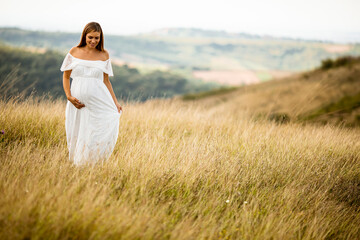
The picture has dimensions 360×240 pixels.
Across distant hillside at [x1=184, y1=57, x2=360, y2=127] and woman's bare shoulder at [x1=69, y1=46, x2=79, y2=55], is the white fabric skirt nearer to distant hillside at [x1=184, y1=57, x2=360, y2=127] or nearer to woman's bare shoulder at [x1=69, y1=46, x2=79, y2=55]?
woman's bare shoulder at [x1=69, y1=46, x2=79, y2=55]

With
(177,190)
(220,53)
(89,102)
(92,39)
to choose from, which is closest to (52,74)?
(92,39)

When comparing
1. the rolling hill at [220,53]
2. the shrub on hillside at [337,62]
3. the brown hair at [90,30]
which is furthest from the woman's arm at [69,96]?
the rolling hill at [220,53]

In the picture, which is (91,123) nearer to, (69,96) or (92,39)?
(69,96)

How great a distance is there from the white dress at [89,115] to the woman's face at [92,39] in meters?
0.21

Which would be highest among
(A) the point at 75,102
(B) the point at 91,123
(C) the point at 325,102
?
(A) the point at 75,102

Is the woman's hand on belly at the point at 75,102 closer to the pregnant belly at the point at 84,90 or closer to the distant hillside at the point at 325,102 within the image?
the pregnant belly at the point at 84,90

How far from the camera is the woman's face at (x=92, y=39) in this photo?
10.2ft

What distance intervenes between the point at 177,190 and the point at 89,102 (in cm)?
146

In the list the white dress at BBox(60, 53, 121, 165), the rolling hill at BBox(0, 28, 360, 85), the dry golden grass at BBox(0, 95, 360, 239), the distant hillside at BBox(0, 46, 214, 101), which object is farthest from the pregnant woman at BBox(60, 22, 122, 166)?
the rolling hill at BBox(0, 28, 360, 85)

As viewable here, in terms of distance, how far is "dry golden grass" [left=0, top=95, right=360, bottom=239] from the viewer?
2098 millimetres

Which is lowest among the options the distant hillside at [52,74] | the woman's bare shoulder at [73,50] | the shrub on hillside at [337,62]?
the distant hillside at [52,74]

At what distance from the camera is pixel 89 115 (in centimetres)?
313

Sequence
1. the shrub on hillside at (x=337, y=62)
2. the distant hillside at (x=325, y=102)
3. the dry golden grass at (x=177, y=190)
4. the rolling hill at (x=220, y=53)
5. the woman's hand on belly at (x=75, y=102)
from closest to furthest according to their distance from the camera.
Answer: the dry golden grass at (x=177, y=190) → the woman's hand on belly at (x=75, y=102) → the distant hillside at (x=325, y=102) → the shrub on hillside at (x=337, y=62) → the rolling hill at (x=220, y=53)

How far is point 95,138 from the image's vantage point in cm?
312
